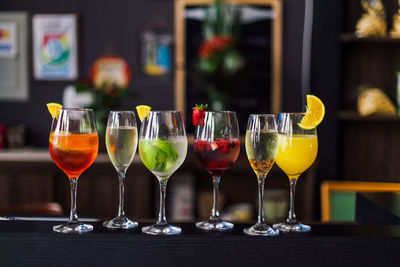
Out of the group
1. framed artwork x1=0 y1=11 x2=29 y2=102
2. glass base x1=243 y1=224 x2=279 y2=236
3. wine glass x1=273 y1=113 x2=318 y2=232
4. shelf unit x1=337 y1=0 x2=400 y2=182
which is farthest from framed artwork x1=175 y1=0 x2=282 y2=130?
glass base x1=243 y1=224 x2=279 y2=236

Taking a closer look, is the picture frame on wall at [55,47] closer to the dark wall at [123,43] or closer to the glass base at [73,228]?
the dark wall at [123,43]

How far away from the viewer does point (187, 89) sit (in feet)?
14.2

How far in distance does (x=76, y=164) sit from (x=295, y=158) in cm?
49

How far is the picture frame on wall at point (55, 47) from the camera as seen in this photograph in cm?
442

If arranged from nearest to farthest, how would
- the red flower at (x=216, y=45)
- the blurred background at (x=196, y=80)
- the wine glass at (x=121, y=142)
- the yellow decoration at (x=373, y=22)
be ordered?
the wine glass at (x=121, y=142)
the yellow decoration at (x=373, y=22)
the blurred background at (x=196, y=80)
the red flower at (x=216, y=45)

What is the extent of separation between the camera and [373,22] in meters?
3.54

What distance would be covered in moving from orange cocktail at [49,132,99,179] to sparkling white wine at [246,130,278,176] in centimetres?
35

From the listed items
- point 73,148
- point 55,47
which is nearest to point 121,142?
point 73,148

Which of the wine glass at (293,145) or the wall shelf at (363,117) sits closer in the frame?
the wine glass at (293,145)

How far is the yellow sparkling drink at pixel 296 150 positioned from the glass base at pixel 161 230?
0.96ft

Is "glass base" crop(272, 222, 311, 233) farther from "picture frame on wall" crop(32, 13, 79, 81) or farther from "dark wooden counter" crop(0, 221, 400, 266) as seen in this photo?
"picture frame on wall" crop(32, 13, 79, 81)

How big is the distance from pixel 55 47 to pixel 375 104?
2.65 metres

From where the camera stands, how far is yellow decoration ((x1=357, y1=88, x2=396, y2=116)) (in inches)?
141

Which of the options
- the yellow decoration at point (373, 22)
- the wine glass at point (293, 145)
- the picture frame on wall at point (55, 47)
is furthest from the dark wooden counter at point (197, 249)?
the picture frame on wall at point (55, 47)
